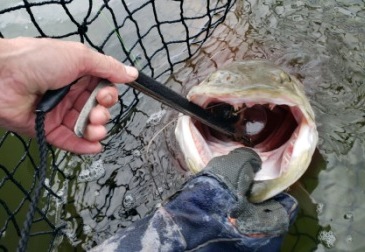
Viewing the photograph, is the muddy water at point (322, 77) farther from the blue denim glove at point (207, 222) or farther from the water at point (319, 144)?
the blue denim glove at point (207, 222)

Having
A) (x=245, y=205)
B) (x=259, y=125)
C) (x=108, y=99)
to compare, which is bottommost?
(x=259, y=125)

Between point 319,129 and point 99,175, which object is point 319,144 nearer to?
point 319,129

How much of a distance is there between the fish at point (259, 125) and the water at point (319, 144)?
0.26 metres

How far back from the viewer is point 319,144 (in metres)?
2.13

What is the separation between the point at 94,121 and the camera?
1.46m

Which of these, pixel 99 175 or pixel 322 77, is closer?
pixel 99 175

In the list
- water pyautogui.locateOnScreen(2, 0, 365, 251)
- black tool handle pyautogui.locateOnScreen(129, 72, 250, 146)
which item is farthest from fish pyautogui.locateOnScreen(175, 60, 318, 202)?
water pyautogui.locateOnScreen(2, 0, 365, 251)

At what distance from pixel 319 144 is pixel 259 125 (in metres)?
0.32

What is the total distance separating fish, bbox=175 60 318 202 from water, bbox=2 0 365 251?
10.2 inches

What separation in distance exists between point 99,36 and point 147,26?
258 millimetres

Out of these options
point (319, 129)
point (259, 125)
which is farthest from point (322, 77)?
point (259, 125)

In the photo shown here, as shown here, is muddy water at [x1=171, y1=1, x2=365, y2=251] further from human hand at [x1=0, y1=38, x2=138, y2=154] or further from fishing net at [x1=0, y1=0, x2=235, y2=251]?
human hand at [x1=0, y1=38, x2=138, y2=154]

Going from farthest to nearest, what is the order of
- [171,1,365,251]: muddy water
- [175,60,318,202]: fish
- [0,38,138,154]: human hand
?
1. [171,1,365,251]: muddy water
2. [175,60,318,202]: fish
3. [0,38,138,154]: human hand

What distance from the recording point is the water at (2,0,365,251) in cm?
196
